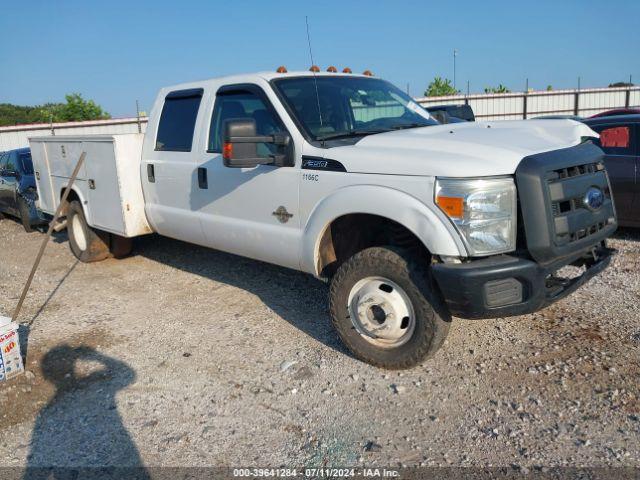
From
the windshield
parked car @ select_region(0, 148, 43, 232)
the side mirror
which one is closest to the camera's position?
the side mirror

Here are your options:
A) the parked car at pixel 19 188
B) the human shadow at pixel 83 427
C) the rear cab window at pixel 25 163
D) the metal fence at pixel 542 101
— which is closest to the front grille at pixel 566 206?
the human shadow at pixel 83 427

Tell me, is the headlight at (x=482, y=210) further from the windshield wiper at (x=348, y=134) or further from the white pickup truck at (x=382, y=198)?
the windshield wiper at (x=348, y=134)

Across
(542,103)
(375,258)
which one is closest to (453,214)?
(375,258)

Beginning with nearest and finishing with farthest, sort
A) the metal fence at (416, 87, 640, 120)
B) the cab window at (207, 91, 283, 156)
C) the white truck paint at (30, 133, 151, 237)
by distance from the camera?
the cab window at (207, 91, 283, 156), the white truck paint at (30, 133, 151, 237), the metal fence at (416, 87, 640, 120)

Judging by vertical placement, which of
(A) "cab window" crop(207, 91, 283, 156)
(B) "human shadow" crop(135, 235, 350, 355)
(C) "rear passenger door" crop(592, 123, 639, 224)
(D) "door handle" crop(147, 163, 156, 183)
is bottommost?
(B) "human shadow" crop(135, 235, 350, 355)

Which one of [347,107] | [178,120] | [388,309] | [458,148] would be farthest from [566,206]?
[178,120]

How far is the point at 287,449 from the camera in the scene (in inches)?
126

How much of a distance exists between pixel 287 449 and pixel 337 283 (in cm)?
124

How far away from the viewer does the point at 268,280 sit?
611cm

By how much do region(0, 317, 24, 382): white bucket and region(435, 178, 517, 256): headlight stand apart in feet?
9.98

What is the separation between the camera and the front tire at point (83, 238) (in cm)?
706

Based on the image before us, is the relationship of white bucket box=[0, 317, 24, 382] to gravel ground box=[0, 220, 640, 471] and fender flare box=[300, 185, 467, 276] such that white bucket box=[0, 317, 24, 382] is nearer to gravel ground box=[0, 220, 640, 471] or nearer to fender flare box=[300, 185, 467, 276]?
gravel ground box=[0, 220, 640, 471]

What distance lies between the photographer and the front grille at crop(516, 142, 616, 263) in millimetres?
3314

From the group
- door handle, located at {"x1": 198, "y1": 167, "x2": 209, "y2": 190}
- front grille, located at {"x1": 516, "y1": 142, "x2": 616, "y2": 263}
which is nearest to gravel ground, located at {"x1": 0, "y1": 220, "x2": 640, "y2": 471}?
front grille, located at {"x1": 516, "y1": 142, "x2": 616, "y2": 263}
